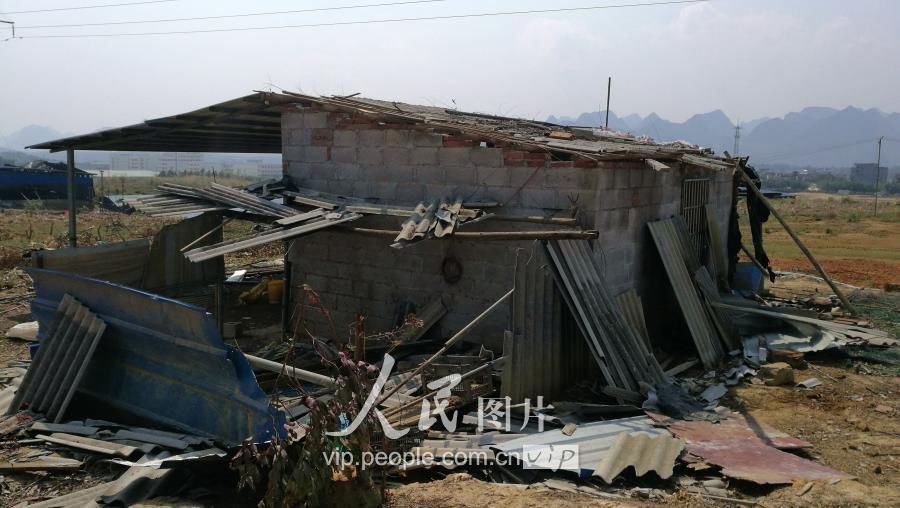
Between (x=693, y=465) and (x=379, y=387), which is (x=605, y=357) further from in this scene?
(x=379, y=387)

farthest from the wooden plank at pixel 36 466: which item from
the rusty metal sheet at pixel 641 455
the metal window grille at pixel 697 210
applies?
the metal window grille at pixel 697 210

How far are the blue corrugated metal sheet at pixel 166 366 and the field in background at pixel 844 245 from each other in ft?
52.4

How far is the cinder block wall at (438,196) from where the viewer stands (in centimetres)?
818

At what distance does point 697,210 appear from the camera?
11.8 meters

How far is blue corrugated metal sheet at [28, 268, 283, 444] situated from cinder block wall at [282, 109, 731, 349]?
3064 mm

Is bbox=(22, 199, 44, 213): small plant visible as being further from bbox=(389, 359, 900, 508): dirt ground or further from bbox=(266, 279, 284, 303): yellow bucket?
bbox=(389, 359, 900, 508): dirt ground

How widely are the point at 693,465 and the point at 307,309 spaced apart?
6.16 metres

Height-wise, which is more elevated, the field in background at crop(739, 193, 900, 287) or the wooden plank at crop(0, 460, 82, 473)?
the field in background at crop(739, 193, 900, 287)

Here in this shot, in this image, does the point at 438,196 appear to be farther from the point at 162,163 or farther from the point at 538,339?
the point at 162,163

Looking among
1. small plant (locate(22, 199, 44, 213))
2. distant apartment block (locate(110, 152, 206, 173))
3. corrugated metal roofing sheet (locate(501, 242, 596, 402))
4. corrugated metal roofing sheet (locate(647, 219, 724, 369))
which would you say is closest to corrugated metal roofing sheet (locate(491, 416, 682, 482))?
corrugated metal roofing sheet (locate(501, 242, 596, 402))

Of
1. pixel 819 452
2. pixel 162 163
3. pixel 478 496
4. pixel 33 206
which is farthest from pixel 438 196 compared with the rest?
pixel 162 163

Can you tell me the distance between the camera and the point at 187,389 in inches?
242

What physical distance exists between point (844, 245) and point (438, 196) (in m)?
21.3

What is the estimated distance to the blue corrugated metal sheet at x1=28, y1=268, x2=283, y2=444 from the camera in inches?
223
